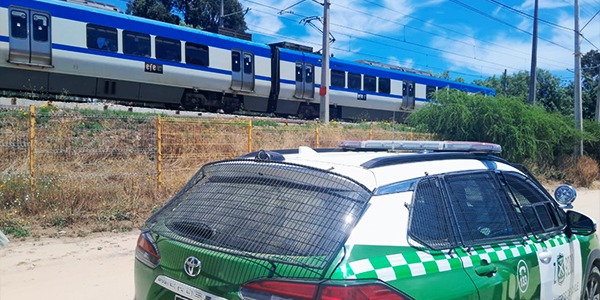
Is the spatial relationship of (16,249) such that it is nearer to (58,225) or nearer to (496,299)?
(58,225)

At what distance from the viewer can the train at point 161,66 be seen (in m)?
13.4

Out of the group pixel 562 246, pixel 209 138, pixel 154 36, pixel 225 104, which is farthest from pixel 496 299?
pixel 225 104

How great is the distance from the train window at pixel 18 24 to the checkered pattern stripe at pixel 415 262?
538 inches

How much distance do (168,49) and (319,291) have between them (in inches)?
596

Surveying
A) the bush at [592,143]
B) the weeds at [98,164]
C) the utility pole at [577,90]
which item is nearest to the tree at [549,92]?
the bush at [592,143]

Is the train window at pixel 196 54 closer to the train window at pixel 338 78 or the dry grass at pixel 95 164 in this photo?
the dry grass at pixel 95 164

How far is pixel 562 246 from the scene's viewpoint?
12.0 feet

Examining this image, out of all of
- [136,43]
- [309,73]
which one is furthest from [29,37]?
[309,73]

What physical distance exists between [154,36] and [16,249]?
10.4 metres

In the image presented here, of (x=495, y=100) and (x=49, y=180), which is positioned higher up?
(x=495, y=100)

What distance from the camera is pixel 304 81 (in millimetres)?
20891

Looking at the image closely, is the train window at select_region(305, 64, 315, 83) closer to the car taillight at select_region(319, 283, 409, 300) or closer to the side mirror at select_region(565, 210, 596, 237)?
the side mirror at select_region(565, 210, 596, 237)

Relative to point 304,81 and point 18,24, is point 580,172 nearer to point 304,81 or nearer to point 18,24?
point 304,81

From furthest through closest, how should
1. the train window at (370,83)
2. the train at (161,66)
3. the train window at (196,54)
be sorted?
1. the train window at (370,83)
2. the train window at (196,54)
3. the train at (161,66)
